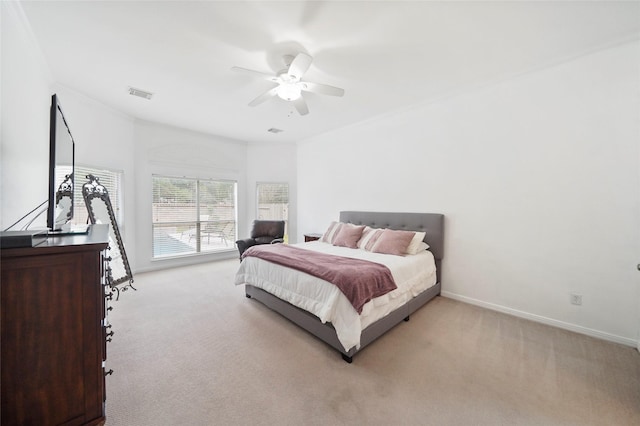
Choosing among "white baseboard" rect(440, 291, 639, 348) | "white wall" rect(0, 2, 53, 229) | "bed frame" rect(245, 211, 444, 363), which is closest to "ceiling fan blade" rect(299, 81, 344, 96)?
"bed frame" rect(245, 211, 444, 363)

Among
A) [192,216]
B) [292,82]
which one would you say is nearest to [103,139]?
[192,216]

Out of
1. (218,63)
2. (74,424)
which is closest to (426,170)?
(218,63)

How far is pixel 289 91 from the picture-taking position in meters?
2.59

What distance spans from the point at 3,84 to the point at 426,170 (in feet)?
14.4

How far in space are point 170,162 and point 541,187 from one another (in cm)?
601

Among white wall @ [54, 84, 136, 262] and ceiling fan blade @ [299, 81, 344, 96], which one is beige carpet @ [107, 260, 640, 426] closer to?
white wall @ [54, 84, 136, 262]

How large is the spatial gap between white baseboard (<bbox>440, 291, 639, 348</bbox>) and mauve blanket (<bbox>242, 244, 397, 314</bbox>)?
1.59 metres

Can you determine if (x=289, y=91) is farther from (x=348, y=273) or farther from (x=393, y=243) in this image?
(x=393, y=243)

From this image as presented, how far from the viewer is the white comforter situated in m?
2.04

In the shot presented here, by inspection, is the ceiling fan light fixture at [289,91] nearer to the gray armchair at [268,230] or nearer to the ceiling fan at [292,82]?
the ceiling fan at [292,82]

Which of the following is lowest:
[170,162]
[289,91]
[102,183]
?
[102,183]

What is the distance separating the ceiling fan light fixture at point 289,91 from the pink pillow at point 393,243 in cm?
215

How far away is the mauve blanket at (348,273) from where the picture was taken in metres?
2.06

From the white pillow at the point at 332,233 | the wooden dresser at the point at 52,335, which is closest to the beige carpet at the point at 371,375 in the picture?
the wooden dresser at the point at 52,335
